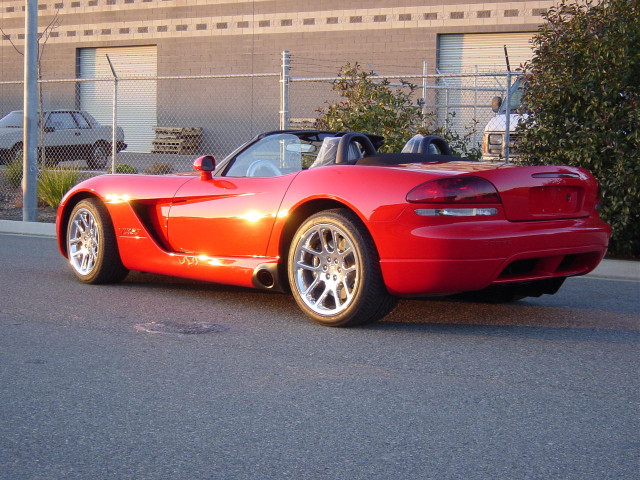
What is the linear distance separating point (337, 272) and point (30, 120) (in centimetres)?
815

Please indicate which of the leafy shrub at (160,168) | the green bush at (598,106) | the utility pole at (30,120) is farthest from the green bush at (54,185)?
the green bush at (598,106)

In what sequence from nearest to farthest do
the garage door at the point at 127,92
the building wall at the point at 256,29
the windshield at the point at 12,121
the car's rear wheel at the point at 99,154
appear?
the car's rear wheel at the point at 99,154, the windshield at the point at 12,121, the building wall at the point at 256,29, the garage door at the point at 127,92

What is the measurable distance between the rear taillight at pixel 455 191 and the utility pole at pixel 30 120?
8548 millimetres

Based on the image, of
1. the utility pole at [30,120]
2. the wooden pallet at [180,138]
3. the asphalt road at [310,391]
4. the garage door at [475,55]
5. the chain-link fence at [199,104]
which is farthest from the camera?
the wooden pallet at [180,138]

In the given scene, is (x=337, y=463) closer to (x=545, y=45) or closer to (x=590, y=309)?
(x=590, y=309)

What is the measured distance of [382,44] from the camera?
27594mm

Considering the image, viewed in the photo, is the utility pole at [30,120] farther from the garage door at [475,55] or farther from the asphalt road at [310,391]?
the garage door at [475,55]

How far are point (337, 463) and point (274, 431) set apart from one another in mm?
438

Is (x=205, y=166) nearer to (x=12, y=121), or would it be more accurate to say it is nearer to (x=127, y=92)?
(x=12, y=121)

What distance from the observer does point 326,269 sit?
573cm

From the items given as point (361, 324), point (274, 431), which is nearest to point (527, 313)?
point (361, 324)

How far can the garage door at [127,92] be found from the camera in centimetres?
2909

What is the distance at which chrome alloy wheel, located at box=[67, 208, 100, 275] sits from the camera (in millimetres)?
7238

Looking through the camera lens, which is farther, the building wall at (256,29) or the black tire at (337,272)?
the building wall at (256,29)
